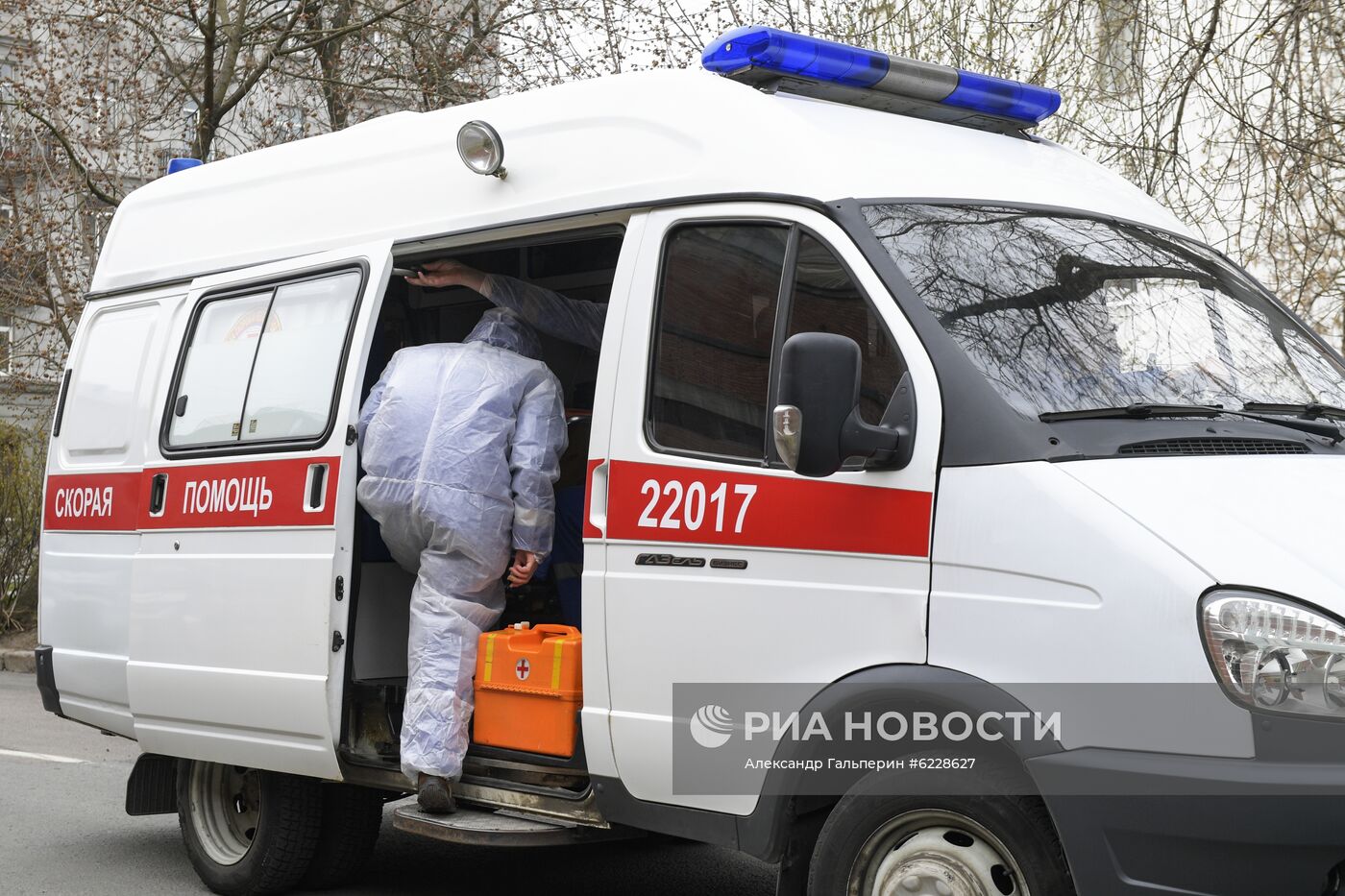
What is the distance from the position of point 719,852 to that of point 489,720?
6.45 feet

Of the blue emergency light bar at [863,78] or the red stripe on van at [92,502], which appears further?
the red stripe on van at [92,502]

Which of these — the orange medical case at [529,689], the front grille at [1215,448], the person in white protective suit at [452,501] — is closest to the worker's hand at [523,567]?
the person in white protective suit at [452,501]

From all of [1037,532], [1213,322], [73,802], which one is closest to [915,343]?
[1037,532]

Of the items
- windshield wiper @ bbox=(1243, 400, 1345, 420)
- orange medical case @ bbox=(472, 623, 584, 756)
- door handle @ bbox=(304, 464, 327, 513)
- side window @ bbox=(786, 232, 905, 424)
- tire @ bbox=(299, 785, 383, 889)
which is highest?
side window @ bbox=(786, 232, 905, 424)

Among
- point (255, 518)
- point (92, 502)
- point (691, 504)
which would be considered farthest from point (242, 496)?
point (691, 504)

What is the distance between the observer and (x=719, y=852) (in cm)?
664

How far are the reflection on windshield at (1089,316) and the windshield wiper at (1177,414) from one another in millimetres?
31

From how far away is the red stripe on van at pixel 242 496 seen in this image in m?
5.41

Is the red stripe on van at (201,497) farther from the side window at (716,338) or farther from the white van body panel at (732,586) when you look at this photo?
the side window at (716,338)

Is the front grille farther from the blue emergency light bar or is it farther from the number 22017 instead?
the blue emergency light bar

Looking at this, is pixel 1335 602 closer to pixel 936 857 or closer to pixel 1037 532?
pixel 1037 532

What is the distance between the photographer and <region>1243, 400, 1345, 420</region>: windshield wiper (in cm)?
392

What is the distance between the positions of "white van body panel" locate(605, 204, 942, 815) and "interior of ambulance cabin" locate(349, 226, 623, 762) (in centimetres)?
74

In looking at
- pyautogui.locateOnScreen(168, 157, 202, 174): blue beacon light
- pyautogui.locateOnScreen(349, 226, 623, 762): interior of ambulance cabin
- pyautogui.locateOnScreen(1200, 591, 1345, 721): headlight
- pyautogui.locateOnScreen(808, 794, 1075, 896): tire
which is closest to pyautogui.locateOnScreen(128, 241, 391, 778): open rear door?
pyautogui.locateOnScreen(349, 226, 623, 762): interior of ambulance cabin
